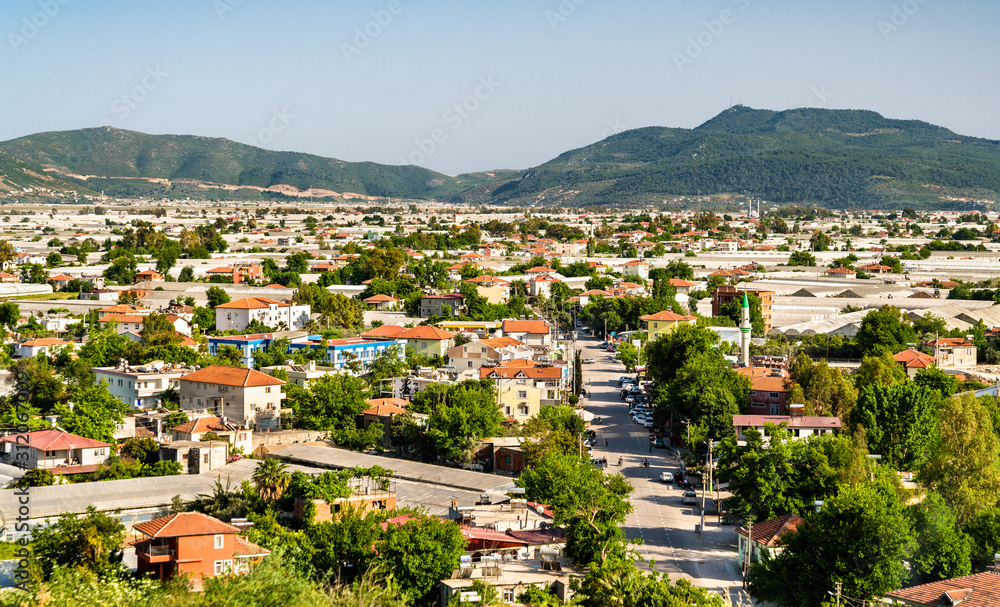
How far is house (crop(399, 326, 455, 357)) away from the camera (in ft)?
119

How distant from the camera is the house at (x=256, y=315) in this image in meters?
42.8

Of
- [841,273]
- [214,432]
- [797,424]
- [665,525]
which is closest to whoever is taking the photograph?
[665,525]

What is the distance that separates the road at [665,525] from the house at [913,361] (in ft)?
32.6

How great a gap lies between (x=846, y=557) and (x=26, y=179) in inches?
6739

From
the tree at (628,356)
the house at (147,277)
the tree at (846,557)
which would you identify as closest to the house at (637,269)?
the tree at (628,356)

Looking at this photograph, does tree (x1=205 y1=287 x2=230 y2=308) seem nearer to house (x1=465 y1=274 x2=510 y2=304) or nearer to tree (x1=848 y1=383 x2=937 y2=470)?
house (x1=465 y1=274 x2=510 y2=304)

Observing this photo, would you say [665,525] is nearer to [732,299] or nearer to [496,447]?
[496,447]

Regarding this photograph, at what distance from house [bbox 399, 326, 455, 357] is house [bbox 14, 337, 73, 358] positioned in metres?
11.3

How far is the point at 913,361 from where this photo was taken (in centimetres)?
3425

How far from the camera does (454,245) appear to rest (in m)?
89.1

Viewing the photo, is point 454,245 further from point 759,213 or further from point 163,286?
point 759,213

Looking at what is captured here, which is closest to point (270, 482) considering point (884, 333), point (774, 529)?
point (774, 529)

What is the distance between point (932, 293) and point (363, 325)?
33536 millimetres

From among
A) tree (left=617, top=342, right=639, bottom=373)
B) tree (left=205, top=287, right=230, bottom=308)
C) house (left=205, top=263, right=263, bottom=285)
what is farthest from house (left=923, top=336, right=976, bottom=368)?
house (left=205, top=263, right=263, bottom=285)
